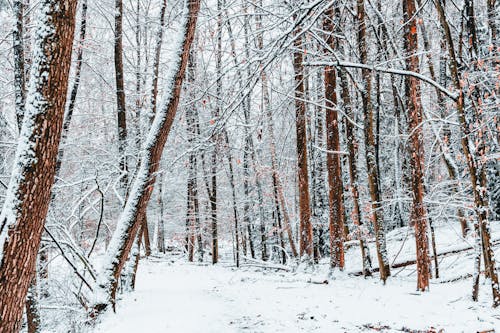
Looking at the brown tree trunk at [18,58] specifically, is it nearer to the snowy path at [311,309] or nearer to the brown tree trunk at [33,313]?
the brown tree trunk at [33,313]

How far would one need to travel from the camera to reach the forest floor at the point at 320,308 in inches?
229

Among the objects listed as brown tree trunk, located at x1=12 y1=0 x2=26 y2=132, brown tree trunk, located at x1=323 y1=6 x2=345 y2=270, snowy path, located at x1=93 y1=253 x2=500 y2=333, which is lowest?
snowy path, located at x1=93 y1=253 x2=500 y2=333

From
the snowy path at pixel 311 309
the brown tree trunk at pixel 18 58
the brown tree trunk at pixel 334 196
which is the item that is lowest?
the snowy path at pixel 311 309

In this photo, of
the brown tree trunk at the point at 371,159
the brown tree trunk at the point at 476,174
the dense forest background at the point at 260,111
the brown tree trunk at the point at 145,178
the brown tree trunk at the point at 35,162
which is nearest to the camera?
→ the brown tree trunk at the point at 35,162

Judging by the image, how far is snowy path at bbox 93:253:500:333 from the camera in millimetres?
5816

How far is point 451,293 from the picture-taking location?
7.44 m

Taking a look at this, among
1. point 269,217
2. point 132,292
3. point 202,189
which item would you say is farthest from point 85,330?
point 269,217

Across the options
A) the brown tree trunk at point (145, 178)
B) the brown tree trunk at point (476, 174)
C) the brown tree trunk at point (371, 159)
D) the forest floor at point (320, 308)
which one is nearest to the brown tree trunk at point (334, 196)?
the forest floor at point (320, 308)

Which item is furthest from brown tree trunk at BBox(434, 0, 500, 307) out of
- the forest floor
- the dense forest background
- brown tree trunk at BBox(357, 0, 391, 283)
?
brown tree trunk at BBox(357, 0, 391, 283)

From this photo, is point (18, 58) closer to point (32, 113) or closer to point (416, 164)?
point (32, 113)

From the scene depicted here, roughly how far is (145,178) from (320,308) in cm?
399

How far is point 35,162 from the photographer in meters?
3.79

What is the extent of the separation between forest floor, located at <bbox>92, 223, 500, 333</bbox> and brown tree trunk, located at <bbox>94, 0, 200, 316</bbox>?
876mm

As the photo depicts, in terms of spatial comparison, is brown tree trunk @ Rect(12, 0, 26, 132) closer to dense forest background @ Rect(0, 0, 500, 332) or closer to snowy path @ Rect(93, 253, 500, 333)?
dense forest background @ Rect(0, 0, 500, 332)
